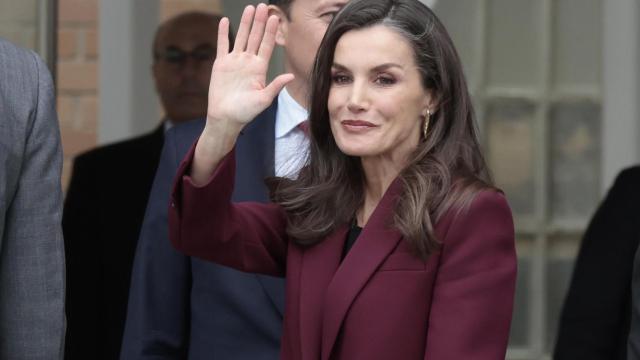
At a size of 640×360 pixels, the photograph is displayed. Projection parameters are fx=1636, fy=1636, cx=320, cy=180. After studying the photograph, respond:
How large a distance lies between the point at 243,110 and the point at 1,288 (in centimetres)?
52

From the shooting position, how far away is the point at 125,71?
5340 millimetres

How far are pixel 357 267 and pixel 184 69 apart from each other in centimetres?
242

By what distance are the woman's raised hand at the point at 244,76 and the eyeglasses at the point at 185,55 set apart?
7.43 feet

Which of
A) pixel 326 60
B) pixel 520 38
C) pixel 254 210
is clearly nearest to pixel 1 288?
pixel 254 210

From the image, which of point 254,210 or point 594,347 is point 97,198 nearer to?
point 594,347

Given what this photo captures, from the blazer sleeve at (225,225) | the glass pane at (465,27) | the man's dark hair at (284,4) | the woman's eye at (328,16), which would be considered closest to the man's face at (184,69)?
the glass pane at (465,27)

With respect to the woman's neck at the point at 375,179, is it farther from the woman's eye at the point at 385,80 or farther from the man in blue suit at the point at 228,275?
the man in blue suit at the point at 228,275

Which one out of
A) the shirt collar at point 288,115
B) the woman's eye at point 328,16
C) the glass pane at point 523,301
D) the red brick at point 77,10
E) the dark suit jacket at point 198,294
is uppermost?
the woman's eye at point 328,16

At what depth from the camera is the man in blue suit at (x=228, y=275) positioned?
3154 mm

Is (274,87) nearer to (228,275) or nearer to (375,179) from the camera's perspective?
(375,179)

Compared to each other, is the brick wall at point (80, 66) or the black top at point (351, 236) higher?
the black top at point (351, 236)

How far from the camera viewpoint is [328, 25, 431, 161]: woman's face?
2.66 meters

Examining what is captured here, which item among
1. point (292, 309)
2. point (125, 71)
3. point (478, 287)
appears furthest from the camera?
point (125, 71)

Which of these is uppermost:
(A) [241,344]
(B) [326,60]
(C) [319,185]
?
(B) [326,60]
